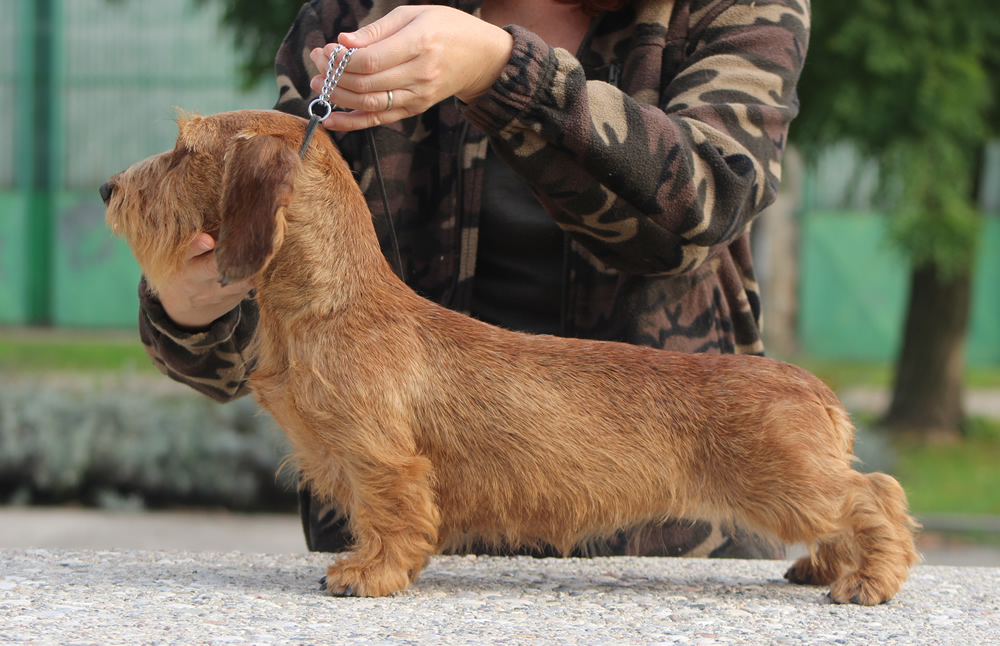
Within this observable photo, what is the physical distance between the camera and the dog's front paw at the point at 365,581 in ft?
8.09

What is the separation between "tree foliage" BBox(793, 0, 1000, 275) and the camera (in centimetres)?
764

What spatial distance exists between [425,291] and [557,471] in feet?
3.07

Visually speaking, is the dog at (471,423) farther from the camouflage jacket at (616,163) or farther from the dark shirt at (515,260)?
the dark shirt at (515,260)

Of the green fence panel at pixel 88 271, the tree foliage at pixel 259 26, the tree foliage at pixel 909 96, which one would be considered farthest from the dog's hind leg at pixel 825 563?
the green fence panel at pixel 88 271

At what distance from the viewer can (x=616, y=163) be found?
2502 mm

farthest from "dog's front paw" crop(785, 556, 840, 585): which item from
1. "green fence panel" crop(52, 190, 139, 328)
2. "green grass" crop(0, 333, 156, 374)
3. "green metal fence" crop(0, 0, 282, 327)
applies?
"green fence panel" crop(52, 190, 139, 328)

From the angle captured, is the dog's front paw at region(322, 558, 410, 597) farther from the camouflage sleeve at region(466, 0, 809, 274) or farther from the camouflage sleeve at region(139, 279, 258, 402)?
the camouflage sleeve at region(466, 0, 809, 274)

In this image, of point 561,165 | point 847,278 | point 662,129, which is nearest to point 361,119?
point 561,165

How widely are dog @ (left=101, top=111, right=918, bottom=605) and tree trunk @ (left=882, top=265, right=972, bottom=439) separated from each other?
33.3 feet

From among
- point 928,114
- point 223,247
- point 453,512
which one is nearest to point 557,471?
point 453,512

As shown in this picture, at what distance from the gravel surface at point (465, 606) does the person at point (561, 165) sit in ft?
1.06

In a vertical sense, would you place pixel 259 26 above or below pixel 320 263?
above

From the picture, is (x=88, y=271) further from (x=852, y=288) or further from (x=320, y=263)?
(x=320, y=263)

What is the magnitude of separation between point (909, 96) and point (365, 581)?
6785mm
